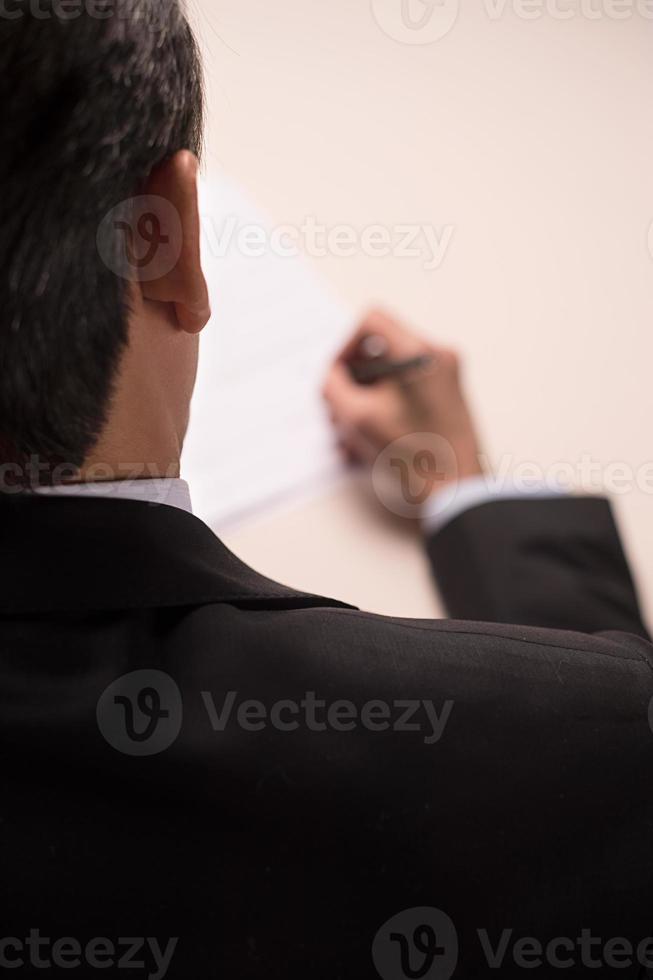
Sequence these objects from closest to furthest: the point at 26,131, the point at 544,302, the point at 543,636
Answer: the point at 26,131, the point at 543,636, the point at 544,302

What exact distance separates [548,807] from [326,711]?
11cm

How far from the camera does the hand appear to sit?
0.74 metres

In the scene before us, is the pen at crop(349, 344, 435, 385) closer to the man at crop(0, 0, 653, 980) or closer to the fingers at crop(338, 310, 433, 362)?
the fingers at crop(338, 310, 433, 362)

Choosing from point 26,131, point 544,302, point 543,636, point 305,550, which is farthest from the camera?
point 544,302

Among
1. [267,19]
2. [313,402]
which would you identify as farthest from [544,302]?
[267,19]

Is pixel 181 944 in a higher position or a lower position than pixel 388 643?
lower

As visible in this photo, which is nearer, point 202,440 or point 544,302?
point 202,440

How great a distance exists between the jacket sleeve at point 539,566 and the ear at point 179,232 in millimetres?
311

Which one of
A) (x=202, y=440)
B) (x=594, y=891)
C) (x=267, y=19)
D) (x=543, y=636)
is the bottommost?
(x=594, y=891)

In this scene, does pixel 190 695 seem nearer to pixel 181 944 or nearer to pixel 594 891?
pixel 181 944

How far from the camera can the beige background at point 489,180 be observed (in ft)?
2.54

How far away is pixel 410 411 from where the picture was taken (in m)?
0.78

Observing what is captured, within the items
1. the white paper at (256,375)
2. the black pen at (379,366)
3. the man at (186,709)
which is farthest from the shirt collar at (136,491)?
the black pen at (379,366)

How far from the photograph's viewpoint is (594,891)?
440mm
